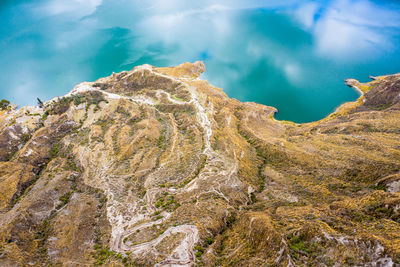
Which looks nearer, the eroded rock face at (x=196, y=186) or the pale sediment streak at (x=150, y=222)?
the eroded rock face at (x=196, y=186)

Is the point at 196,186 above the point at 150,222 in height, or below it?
above

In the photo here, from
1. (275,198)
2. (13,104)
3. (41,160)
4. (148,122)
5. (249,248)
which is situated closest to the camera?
(249,248)

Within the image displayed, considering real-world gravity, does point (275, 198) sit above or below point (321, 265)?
below

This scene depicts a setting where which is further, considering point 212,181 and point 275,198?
point 212,181

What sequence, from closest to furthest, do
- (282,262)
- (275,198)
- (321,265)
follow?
(321,265) < (282,262) < (275,198)

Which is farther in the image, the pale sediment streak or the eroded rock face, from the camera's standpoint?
the pale sediment streak

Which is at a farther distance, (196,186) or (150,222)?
(196,186)

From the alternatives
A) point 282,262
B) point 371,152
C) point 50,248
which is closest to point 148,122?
point 50,248

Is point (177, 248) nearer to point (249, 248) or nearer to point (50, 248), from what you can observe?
point (249, 248)
